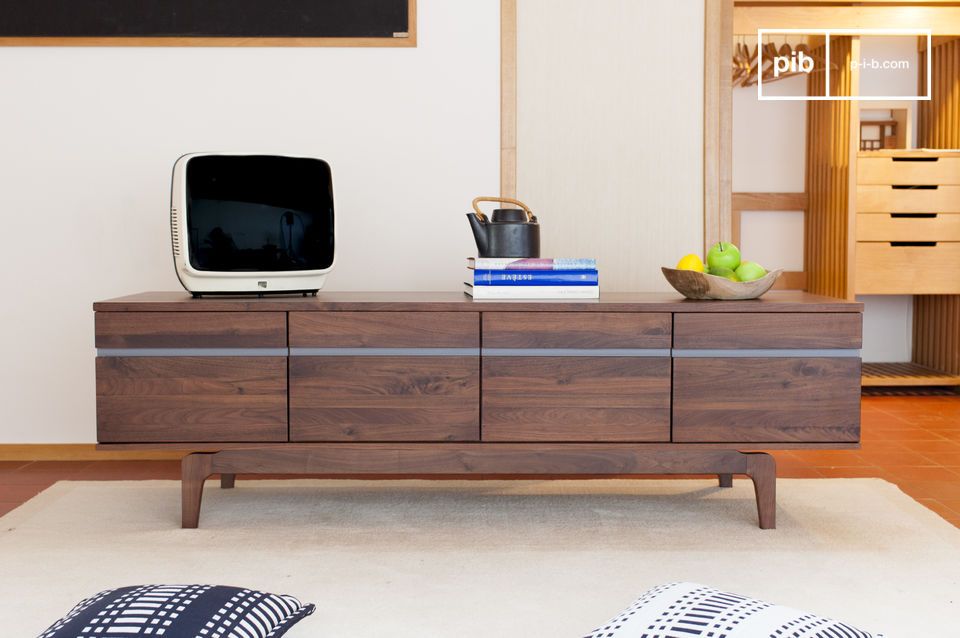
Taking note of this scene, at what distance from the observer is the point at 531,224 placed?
292 centimetres

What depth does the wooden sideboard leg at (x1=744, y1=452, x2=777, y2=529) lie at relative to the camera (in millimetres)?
2699

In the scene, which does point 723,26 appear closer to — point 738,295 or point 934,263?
point 738,295

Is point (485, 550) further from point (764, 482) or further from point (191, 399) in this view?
point (191, 399)

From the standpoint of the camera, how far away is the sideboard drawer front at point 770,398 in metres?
2.66

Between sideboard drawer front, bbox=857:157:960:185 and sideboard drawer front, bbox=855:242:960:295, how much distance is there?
0.35 meters

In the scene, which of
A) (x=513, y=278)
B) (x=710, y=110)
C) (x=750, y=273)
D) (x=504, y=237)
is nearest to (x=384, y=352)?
(x=513, y=278)

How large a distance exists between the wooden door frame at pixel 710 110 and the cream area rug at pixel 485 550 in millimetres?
1045

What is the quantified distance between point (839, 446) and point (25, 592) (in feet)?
7.04

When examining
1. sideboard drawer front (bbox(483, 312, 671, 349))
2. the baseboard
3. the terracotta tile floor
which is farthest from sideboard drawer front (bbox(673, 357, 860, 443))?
the baseboard

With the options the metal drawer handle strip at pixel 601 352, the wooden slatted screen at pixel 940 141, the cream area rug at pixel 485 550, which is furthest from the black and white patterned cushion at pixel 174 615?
the wooden slatted screen at pixel 940 141

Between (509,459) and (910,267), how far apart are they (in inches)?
140

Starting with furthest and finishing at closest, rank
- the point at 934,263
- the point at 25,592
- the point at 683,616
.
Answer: the point at 934,263, the point at 25,592, the point at 683,616

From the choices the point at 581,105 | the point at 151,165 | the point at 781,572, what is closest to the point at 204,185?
the point at 151,165

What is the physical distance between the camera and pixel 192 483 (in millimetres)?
2729
